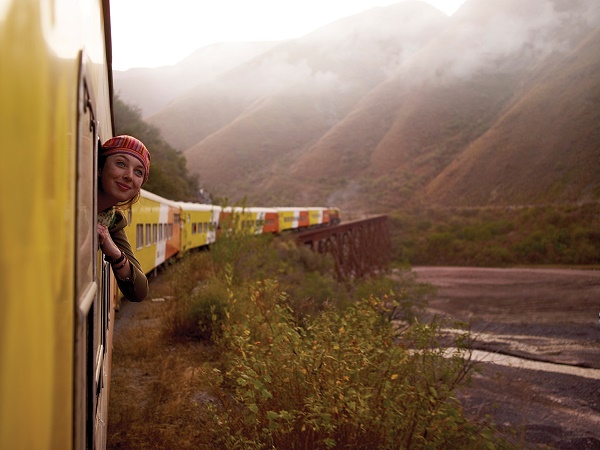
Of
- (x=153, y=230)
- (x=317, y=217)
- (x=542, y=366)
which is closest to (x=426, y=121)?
(x=317, y=217)

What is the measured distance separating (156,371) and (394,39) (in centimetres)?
13257

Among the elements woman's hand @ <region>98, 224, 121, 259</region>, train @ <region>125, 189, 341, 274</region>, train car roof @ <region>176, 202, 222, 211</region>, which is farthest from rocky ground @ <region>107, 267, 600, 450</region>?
train car roof @ <region>176, 202, 222, 211</region>

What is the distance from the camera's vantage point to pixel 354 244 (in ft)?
87.0

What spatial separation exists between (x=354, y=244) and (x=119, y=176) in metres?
24.9

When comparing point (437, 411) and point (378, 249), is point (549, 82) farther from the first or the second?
point (437, 411)

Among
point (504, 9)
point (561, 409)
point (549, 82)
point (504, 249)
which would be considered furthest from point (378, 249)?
point (504, 9)

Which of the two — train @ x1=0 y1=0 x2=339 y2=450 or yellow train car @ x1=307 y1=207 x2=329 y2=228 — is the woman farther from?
yellow train car @ x1=307 y1=207 x2=329 y2=228

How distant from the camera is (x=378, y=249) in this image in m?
34.2

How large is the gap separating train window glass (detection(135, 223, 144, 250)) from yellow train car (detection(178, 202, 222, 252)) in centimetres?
417

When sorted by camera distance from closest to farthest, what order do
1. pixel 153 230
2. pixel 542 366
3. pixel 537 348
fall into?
pixel 153 230
pixel 542 366
pixel 537 348

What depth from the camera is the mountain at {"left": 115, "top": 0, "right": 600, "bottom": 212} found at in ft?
162

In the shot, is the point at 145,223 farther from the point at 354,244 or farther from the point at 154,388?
the point at 354,244

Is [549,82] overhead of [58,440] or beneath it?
overhead

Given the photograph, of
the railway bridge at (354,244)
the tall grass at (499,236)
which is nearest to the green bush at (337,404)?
the railway bridge at (354,244)
